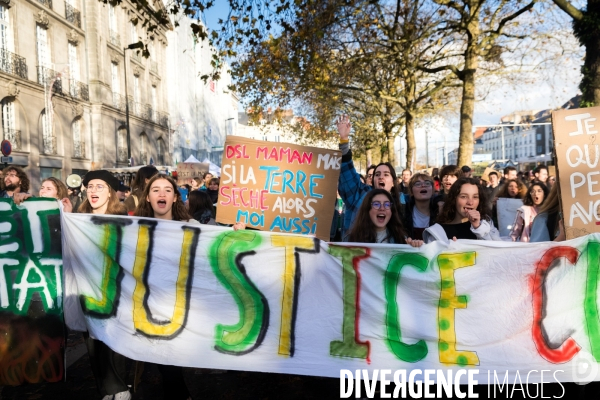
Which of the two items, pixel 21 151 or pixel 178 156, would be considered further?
pixel 178 156

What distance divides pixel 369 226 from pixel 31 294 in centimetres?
239

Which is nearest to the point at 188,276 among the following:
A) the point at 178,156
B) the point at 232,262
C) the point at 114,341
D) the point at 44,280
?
the point at 232,262

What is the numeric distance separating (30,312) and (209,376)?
1.51 metres

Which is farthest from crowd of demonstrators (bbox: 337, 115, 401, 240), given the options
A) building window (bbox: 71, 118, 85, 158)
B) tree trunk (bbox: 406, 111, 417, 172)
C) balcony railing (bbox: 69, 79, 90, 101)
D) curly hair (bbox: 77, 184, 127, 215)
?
balcony railing (bbox: 69, 79, 90, 101)

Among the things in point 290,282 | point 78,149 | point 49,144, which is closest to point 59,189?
point 290,282

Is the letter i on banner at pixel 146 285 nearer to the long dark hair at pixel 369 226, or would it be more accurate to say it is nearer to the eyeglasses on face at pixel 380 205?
the long dark hair at pixel 369 226

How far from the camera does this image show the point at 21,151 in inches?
887

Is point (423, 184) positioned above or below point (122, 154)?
below

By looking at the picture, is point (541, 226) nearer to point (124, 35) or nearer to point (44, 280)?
point (44, 280)

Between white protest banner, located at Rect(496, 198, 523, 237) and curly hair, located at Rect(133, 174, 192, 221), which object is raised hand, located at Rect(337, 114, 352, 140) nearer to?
curly hair, located at Rect(133, 174, 192, 221)

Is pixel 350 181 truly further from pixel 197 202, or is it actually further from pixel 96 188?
pixel 96 188

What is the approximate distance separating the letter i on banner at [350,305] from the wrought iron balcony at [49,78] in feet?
77.7

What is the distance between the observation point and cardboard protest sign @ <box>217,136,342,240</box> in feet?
14.6

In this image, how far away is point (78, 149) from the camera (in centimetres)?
2841
